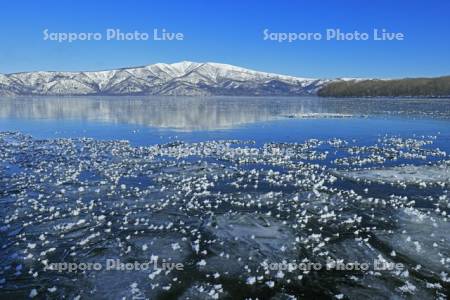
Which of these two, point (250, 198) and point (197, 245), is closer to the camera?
point (197, 245)

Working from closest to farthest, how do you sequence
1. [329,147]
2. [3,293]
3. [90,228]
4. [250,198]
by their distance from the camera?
[3,293] → [90,228] → [250,198] → [329,147]

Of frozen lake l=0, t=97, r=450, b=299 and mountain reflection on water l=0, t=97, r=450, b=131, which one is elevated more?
mountain reflection on water l=0, t=97, r=450, b=131

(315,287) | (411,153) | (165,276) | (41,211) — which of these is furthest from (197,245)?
(411,153)

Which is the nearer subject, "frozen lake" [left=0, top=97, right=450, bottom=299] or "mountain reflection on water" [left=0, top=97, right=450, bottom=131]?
"frozen lake" [left=0, top=97, right=450, bottom=299]

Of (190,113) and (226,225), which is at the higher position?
(190,113)

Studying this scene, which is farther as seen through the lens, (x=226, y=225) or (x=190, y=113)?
(x=190, y=113)

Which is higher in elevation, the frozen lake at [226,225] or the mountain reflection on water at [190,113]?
the mountain reflection on water at [190,113]

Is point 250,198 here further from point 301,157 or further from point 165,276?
point 301,157

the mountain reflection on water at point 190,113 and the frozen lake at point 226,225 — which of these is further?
the mountain reflection on water at point 190,113

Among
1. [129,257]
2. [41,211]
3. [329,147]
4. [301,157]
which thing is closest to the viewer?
[129,257]

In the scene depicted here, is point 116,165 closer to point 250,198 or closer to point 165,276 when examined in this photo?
point 250,198

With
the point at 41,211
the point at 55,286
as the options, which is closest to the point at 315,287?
the point at 55,286
